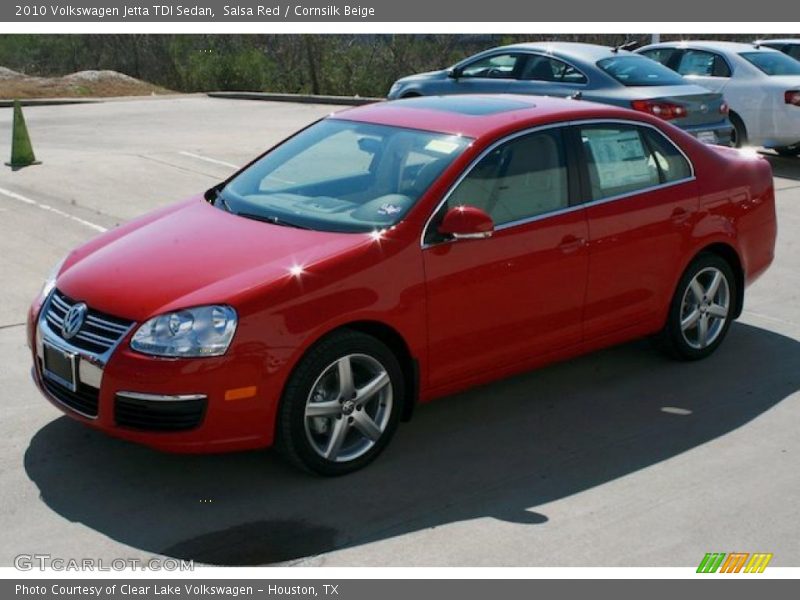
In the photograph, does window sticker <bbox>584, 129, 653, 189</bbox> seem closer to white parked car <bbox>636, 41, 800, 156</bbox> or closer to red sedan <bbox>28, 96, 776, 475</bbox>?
red sedan <bbox>28, 96, 776, 475</bbox>

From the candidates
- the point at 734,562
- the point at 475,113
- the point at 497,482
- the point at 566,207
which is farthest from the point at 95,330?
the point at 734,562

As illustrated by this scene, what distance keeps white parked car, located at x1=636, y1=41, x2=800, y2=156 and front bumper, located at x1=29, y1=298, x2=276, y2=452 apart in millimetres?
11462

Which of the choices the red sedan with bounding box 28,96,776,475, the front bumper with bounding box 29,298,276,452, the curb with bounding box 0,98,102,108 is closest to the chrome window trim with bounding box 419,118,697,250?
the red sedan with bounding box 28,96,776,475

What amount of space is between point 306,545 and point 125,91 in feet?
73.3

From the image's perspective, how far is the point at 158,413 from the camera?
5.07m

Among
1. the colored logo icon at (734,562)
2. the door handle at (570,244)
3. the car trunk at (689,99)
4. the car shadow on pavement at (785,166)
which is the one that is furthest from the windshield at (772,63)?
the colored logo icon at (734,562)

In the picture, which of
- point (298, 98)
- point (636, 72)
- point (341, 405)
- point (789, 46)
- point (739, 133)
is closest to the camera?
point (341, 405)

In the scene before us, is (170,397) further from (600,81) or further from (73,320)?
(600,81)

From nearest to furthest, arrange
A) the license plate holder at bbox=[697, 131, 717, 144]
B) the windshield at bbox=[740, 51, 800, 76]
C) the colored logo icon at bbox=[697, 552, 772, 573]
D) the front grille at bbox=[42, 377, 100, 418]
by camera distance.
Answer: the colored logo icon at bbox=[697, 552, 772, 573] → the front grille at bbox=[42, 377, 100, 418] → the license plate holder at bbox=[697, 131, 717, 144] → the windshield at bbox=[740, 51, 800, 76]

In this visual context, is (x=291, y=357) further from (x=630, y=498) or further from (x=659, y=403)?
(x=659, y=403)

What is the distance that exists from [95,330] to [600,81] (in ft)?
30.8

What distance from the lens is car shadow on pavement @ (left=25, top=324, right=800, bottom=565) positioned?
502cm

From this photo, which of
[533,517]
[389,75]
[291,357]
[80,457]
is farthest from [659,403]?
[389,75]

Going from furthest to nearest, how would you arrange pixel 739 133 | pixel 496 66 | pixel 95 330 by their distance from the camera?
1. pixel 739 133
2. pixel 496 66
3. pixel 95 330
